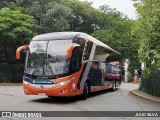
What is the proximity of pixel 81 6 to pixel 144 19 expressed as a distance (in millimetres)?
33658

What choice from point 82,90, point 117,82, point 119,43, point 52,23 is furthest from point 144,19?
point 119,43

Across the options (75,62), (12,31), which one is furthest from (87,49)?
(12,31)

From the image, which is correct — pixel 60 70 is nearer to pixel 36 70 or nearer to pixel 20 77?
pixel 36 70

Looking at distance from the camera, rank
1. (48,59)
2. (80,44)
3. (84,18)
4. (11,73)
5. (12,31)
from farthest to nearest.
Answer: (84,18), (11,73), (12,31), (80,44), (48,59)

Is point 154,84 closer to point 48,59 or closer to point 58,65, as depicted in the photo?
point 58,65

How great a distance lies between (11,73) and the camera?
3250 cm

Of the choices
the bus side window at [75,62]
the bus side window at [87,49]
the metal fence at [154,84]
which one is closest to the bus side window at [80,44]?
the bus side window at [75,62]

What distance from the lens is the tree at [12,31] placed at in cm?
3022

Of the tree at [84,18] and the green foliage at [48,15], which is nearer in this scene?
the green foliage at [48,15]

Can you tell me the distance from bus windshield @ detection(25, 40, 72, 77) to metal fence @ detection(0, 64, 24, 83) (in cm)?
1796

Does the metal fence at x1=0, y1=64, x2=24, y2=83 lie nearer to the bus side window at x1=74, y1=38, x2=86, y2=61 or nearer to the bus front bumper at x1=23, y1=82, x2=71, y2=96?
the bus side window at x1=74, y1=38, x2=86, y2=61

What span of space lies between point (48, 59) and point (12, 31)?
17.3 meters

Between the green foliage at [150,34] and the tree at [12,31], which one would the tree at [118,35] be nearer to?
the tree at [12,31]

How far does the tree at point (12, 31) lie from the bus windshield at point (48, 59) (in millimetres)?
15995
